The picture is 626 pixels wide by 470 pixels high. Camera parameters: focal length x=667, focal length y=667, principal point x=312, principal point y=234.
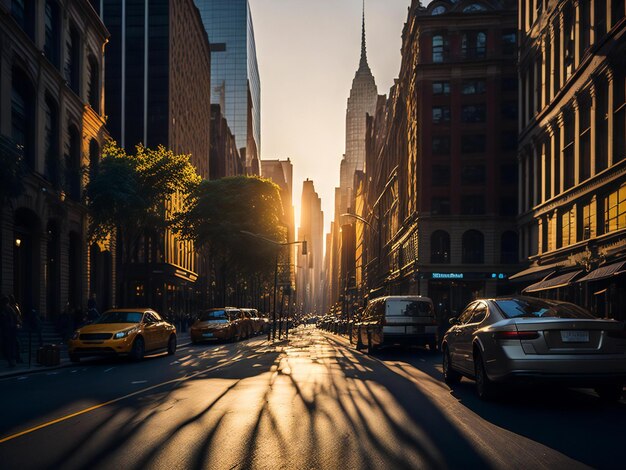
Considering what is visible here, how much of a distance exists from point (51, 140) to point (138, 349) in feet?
55.2

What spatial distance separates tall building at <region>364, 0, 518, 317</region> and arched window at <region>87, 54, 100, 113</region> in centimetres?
2614

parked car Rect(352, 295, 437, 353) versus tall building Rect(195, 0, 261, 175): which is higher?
tall building Rect(195, 0, 261, 175)

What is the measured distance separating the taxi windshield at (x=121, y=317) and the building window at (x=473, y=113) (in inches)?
1723

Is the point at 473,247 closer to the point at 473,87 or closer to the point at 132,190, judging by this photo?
the point at 473,87

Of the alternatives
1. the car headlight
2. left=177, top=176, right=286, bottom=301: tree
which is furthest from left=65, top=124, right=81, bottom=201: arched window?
left=177, top=176, right=286, bottom=301: tree

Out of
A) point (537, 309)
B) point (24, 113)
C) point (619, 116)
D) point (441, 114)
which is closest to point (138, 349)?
point (537, 309)

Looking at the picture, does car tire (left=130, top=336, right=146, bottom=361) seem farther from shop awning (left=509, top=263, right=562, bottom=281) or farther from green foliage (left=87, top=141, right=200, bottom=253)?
shop awning (left=509, top=263, right=562, bottom=281)

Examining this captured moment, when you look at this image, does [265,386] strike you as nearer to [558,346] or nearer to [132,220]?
[558,346]

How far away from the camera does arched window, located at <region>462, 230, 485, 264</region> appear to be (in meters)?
55.5

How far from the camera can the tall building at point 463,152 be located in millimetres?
55594

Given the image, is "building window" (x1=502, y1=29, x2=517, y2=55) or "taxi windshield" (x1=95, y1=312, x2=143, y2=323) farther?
"building window" (x1=502, y1=29, x2=517, y2=55)

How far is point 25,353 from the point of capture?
23.5m

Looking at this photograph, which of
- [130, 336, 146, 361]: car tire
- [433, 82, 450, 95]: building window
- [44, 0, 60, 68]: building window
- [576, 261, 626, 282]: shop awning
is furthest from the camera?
[433, 82, 450, 95]: building window

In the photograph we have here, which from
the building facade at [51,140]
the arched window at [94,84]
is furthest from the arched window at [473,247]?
the arched window at [94,84]
